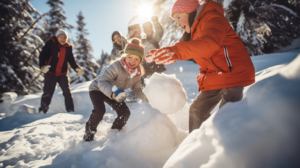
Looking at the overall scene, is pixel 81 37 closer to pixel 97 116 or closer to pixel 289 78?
pixel 97 116

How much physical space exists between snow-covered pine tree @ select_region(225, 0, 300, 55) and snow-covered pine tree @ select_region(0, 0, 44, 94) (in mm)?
10161

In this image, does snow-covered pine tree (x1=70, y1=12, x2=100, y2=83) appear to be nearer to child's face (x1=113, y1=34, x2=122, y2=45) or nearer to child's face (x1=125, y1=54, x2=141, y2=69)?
child's face (x1=113, y1=34, x2=122, y2=45)

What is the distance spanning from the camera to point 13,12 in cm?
642

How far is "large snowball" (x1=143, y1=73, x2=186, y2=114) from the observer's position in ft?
5.52

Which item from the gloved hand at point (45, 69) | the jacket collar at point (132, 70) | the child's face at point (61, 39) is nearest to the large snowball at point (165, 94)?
the jacket collar at point (132, 70)

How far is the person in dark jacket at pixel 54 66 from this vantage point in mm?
3512

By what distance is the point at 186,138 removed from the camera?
95 cm

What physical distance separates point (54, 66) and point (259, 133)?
14.8 ft

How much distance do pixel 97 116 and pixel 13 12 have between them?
8.74 meters

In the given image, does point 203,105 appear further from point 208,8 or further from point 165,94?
point 208,8

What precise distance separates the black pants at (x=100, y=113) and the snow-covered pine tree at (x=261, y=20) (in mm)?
7062

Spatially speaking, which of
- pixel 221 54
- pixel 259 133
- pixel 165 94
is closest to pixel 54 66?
pixel 165 94

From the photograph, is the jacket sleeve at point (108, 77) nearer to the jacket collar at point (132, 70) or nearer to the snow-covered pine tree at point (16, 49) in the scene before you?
the jacket collar at point (132, 70)

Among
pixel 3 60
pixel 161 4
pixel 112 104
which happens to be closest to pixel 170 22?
pixel 161 4
